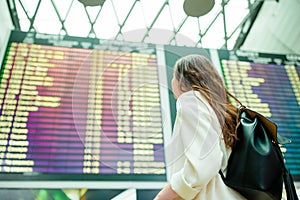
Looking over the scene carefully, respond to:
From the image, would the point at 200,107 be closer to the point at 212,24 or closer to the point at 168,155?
the point at 168,155

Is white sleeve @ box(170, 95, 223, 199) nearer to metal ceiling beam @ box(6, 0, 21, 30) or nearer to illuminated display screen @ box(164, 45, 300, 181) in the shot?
illuminated display screen @ box(164, 45, 300, 181)

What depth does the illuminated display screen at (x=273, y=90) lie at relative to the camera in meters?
4.78

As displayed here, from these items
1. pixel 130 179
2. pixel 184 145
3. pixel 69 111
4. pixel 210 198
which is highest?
pixel 69 111

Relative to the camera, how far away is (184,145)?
1.63 metres

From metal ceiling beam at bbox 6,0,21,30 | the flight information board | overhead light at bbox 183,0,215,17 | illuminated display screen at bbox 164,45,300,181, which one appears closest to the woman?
the flight information board

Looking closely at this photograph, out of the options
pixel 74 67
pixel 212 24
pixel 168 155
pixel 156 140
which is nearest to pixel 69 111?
pixel 74 67

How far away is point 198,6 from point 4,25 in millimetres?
3149

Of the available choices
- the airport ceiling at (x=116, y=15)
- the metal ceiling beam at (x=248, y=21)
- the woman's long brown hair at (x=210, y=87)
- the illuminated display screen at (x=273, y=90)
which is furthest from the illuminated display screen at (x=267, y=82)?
the woman's long brown hair at (x=210, y=87)

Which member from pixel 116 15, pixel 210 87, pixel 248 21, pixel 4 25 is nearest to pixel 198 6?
pixel 210 87

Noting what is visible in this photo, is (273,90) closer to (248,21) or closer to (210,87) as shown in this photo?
(248,21)

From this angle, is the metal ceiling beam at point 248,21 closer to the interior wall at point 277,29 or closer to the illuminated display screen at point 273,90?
the interior wall at point 277,29

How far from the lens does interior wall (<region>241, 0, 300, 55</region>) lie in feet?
20.8

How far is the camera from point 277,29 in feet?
21.9

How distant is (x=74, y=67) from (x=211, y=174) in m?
3.44
